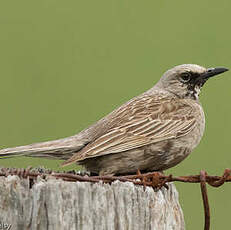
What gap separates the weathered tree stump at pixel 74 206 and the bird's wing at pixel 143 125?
1671 millimetres

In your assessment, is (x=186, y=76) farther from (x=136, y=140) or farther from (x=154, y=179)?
(x=154, y=179)

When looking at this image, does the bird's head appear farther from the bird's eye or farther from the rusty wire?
the rusty wire

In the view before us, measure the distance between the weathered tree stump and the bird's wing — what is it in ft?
5.48

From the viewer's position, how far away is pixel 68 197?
4.74 metres

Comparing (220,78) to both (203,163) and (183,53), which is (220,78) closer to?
(183,53)

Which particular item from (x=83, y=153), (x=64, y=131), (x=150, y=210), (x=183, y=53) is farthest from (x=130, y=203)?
(x=183, y=53)

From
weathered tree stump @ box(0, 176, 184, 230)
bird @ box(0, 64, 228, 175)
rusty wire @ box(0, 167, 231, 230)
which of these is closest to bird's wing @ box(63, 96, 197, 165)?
bird @ box(0, 64, 228, 175)

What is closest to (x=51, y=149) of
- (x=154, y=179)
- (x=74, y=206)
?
(x=154, y=179)

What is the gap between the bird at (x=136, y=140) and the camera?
7.04 metres

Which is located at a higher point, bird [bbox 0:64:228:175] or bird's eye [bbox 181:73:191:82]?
bird's eye [bbox 181:73:191:82]

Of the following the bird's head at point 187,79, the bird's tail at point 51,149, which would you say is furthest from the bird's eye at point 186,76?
the bird's tail at point 51,149

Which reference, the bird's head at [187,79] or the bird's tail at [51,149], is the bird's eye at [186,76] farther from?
the bird's tail at [51,149]

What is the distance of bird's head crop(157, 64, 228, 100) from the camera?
28.8ft

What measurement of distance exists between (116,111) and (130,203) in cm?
302
